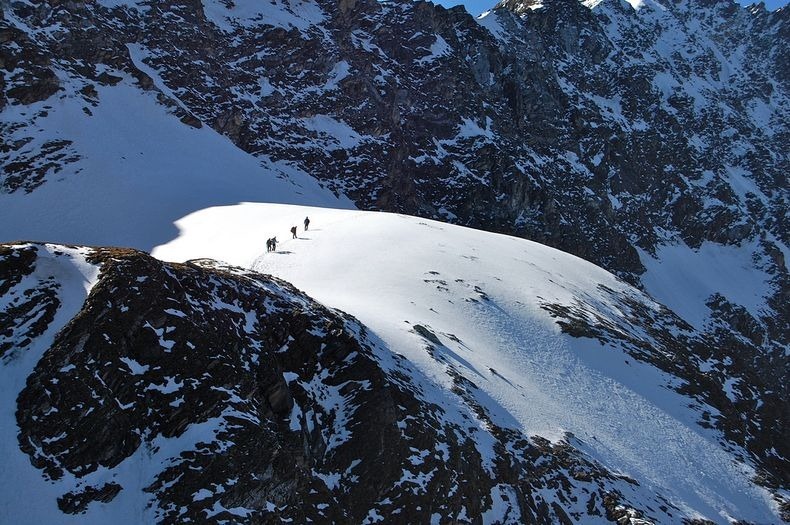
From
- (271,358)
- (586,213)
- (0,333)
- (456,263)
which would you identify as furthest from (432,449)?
(586,213)

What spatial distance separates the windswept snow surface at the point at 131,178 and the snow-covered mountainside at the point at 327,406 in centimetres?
1770

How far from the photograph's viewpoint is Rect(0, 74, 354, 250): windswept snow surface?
152 ft

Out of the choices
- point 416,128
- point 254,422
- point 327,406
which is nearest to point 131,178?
point 327,406

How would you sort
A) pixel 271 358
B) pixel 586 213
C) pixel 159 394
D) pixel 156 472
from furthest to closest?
pixel 586 213
pixel 271 358
pixel 159 394
pixel 156 472

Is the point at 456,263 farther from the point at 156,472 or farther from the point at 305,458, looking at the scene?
the point at 156,472

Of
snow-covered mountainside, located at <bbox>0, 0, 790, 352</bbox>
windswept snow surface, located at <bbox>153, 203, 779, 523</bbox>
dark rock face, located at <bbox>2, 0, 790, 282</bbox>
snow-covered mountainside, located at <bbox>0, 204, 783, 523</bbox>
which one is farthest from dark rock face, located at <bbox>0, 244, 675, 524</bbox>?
dark rock face, located at <bbox>2, 0, 790, 282</bbox>

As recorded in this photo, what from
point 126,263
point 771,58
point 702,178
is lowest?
point 126,263

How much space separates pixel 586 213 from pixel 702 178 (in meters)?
42.4

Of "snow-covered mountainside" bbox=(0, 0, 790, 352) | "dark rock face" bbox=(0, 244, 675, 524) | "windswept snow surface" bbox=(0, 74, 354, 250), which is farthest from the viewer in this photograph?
"snow-covered mountainside" bbox=(0, 0, 790, 352)

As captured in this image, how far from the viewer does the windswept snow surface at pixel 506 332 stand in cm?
2481

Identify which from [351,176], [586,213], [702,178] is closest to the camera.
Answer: [351,176]

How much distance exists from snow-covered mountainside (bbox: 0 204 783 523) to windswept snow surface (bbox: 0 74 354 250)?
17698 millimetres

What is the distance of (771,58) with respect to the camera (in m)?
175

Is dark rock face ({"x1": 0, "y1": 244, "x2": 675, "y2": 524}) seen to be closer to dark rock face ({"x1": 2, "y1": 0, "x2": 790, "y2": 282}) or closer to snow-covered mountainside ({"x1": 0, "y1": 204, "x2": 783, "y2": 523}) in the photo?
snow-covered mountainside ({"x1": 0, "y1": 204, "x2": 783, "y2": 523})
